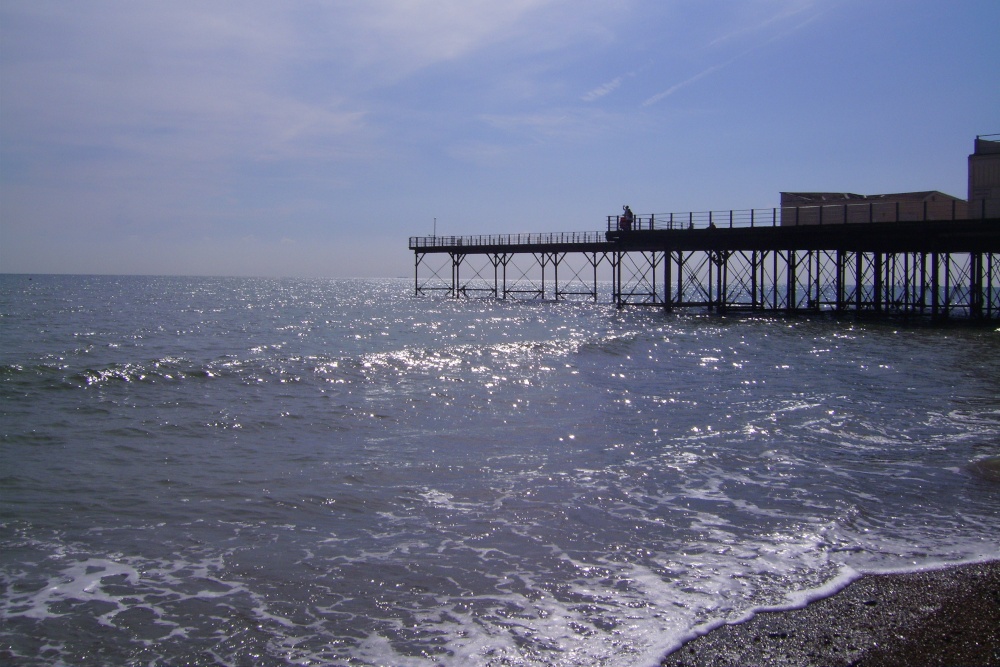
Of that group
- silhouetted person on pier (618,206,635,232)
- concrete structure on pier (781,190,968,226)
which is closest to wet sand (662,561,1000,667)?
concrete structure on pier (781,190,968,226)

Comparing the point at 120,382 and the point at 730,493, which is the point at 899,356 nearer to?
the point at 730,493

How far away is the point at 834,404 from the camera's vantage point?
1603cm

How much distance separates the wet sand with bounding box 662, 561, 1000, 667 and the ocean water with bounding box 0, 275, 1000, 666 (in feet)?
0.86

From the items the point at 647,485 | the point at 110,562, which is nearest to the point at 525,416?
the point at 647,485

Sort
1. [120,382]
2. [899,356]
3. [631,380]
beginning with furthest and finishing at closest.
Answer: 1. [899,356]
2. [631,380]
3. [120,382]

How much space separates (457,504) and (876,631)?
4859 millimetres

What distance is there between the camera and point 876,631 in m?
5.62

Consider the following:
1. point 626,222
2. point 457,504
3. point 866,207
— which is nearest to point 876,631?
point 457,504

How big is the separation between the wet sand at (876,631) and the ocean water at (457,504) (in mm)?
261

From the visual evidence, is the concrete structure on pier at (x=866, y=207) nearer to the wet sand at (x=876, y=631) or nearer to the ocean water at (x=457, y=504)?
the ocean water at (x=457, y=504)

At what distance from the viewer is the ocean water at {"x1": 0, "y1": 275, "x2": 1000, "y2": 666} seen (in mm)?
6113

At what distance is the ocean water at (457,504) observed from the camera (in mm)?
6113

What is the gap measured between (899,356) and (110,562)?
2285cm

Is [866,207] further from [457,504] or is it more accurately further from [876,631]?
[876,631]
